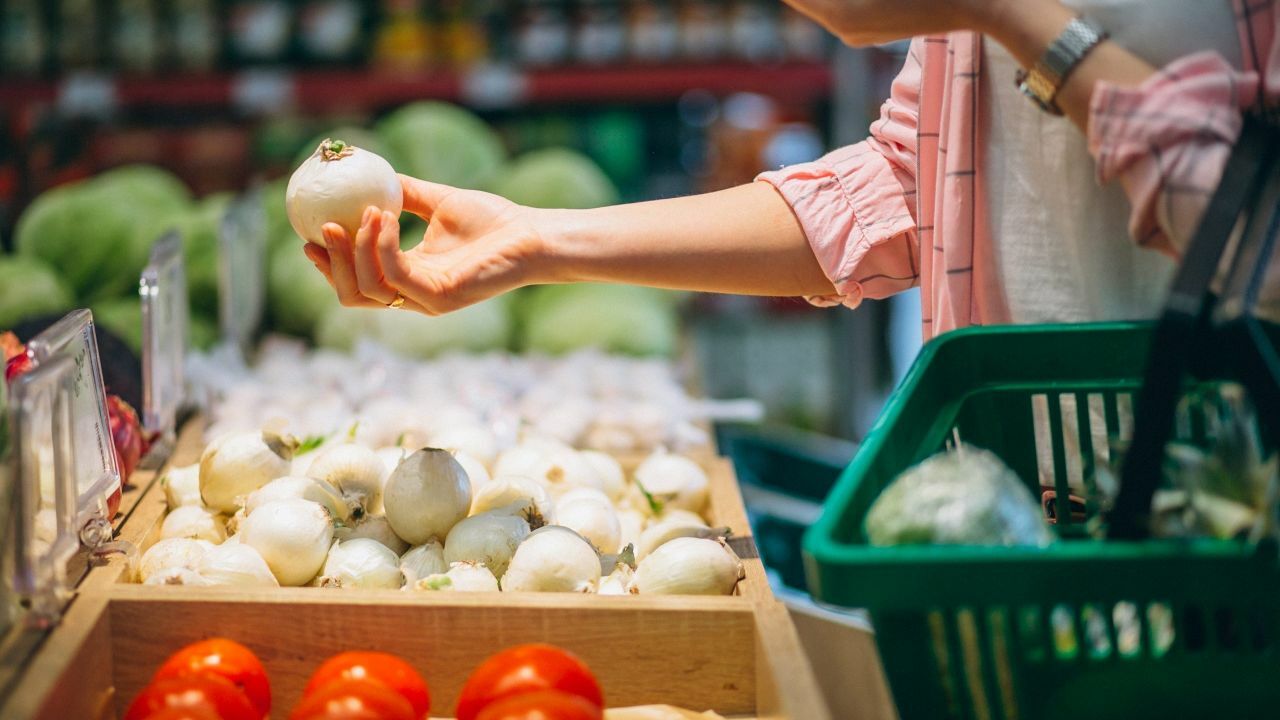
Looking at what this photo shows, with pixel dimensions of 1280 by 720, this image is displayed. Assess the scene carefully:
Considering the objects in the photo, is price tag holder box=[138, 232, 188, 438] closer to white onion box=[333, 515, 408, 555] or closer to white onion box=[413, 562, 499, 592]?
white onion box=[333, 515, 408, 555]

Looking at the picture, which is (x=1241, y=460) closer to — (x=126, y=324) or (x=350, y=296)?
(x=350, y=296)

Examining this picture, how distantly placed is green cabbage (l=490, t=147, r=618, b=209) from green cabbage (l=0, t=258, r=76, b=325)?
114 centimetres

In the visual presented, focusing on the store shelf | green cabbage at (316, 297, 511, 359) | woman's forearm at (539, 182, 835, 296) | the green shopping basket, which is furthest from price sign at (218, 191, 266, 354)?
the green shopping basket

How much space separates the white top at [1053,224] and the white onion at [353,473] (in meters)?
0.77

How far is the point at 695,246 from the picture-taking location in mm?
1443

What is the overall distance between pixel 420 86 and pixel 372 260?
101 inches

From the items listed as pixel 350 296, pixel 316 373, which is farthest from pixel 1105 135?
pixel 316 373

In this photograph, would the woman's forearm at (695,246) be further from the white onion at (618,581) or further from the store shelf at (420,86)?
the store shelf at (420,86)

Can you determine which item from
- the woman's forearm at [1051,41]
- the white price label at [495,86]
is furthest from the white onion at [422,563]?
the white price label at [495,86]

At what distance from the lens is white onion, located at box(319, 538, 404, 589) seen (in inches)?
52.4

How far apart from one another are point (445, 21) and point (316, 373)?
174 centimetres

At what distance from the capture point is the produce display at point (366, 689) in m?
1.00

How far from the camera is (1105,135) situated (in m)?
1.00

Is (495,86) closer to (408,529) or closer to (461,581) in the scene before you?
(408,529)
